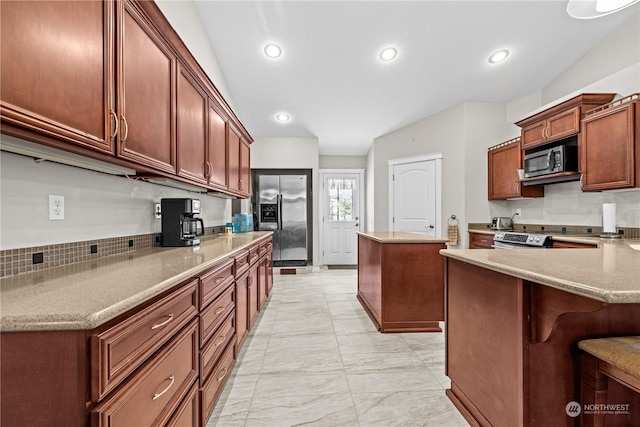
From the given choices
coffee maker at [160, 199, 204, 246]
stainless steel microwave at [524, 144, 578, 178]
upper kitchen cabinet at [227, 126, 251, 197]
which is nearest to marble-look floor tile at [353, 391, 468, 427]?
coffee maker at [160, 199, 204, 246]

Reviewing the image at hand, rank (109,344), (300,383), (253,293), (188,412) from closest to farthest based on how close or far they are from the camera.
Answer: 1. (109,344)
2. (188,412)
3. (300,383)
4. (253,293)

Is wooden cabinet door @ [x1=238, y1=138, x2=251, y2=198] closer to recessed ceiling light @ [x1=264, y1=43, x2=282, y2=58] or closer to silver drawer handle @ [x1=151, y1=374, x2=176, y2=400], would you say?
recessed ceiling light @ [x1=264, y1=43, x2=282, y2=58]

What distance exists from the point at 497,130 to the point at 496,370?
4233 mm

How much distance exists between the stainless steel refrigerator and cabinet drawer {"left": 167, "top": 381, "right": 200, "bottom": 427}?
4.11 meters

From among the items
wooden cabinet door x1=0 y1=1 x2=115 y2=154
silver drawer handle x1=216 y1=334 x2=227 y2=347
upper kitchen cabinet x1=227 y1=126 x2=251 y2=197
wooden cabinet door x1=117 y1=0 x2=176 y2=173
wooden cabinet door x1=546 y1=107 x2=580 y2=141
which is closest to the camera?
wooden cabinet door x1=0 y1=1 x2=115 y2=154

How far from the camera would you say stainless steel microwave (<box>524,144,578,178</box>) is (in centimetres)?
320

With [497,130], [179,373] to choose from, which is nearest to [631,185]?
[497,130]

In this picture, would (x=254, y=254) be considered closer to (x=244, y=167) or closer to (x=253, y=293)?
(x=253, y=293)

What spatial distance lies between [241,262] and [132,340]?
4.86 ft

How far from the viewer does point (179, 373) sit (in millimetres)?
1217

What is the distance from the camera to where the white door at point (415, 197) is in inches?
191

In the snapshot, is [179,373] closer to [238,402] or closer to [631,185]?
[238,402]

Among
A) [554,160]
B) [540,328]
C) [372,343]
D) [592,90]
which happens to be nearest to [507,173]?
[554,160]

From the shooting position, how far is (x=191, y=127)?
2.16 metres
